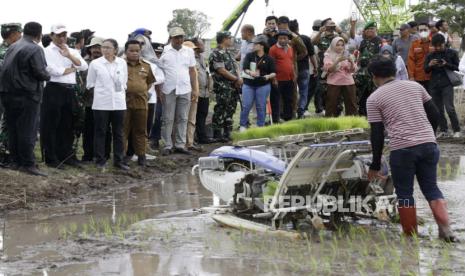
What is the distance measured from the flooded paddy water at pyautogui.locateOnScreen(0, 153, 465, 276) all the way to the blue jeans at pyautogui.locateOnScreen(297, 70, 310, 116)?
7660mm

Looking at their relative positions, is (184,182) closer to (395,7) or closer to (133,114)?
(133,114)

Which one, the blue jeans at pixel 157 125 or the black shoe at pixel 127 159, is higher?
the blue jeans at pixel 157 125

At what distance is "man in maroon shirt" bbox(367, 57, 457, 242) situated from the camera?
8.01 m

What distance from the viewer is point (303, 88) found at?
58.5 ft

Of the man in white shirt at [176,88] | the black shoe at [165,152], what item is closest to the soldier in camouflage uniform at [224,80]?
the man in white shirt at [176,88]

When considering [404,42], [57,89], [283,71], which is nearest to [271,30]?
[283,71]

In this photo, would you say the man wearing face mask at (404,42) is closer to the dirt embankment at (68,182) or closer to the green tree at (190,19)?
the dirt embankment at (68,182)

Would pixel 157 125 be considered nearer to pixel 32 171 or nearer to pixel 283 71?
pixel 283 71

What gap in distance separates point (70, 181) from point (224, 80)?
5.22 meters

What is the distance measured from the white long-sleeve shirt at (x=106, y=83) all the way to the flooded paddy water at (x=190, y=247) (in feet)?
8.42

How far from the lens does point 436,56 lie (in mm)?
16156

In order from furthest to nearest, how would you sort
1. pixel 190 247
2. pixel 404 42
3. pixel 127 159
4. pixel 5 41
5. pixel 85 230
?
pixel 404 42
pixel 127 159
pixel 5 41
pixel 85 230
pixel 190 247

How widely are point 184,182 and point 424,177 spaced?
16.5ft

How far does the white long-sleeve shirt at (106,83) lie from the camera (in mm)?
12492
